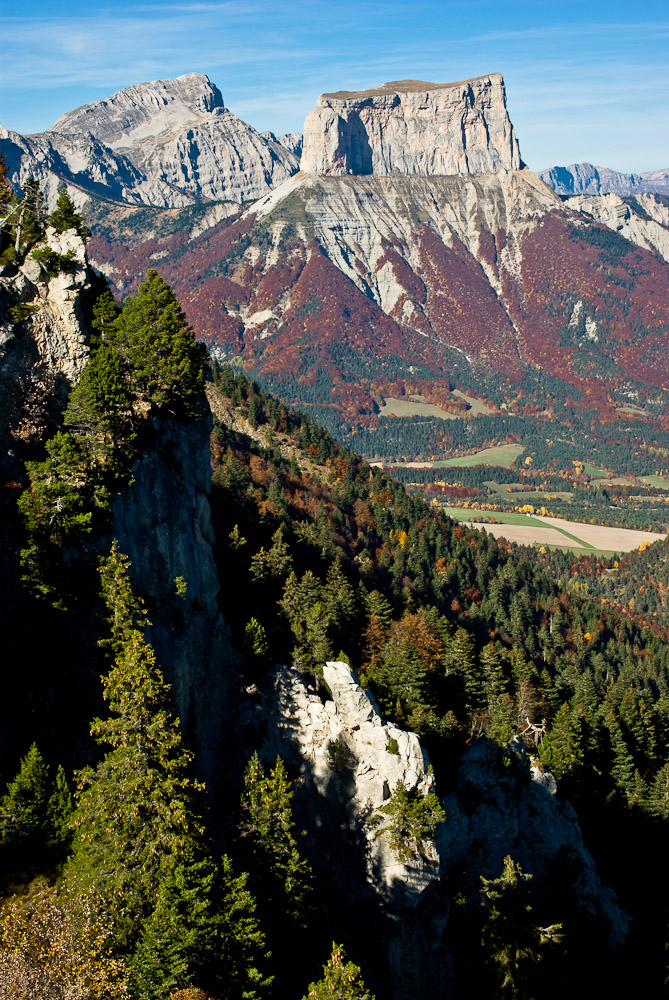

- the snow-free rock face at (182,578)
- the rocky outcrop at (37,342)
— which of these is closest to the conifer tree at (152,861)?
the snow-free rock face at (182,578)

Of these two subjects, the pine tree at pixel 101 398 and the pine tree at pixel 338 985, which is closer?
the pine tree at pixel 338 985

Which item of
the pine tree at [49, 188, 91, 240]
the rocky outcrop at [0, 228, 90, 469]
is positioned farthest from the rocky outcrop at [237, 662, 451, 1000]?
the pine tree at [49, 188, 91, 240]

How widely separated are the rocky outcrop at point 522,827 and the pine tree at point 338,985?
2388 centimetres

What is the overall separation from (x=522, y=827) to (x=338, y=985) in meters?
31.7

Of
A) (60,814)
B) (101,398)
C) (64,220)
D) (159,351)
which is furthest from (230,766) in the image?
(64,220)

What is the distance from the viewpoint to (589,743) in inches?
2911

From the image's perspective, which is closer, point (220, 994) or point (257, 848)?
point (220, 994)

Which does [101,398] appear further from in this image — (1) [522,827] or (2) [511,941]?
(1) [522,827]

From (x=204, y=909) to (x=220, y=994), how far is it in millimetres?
4190

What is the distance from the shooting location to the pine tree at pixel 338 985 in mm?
33250

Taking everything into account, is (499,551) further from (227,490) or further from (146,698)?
(146,698)

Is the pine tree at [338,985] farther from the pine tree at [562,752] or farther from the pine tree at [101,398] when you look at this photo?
the pine tree at [562,752]

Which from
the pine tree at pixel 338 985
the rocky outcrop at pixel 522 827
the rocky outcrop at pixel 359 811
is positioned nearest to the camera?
the pine tree at pixel 338 985

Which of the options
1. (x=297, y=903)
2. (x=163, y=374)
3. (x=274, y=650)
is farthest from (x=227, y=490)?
(x=297, y=903)
